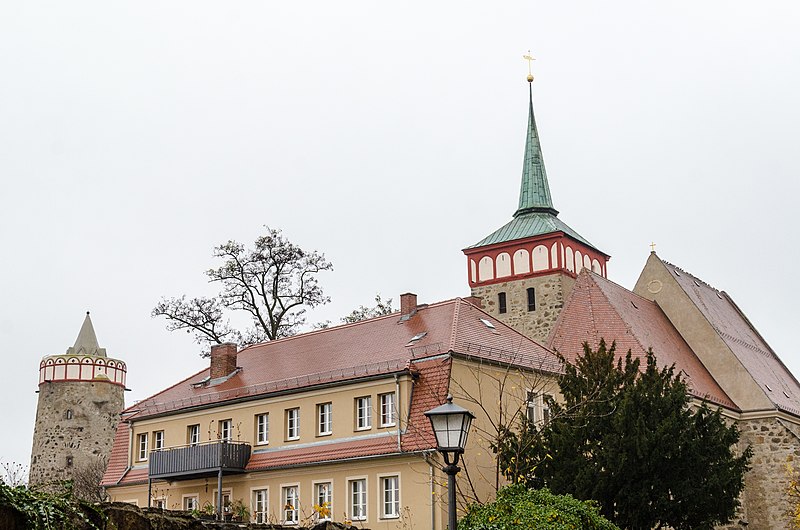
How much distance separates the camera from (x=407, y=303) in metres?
31.6

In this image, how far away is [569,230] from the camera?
153 feet

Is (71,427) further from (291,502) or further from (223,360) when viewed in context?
(291,502)

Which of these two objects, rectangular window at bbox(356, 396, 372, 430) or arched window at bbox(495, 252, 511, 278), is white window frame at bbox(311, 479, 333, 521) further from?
arched window at bbox(495, 252, 511, 278)

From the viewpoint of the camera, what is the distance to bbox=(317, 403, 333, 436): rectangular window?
2883 centimetres

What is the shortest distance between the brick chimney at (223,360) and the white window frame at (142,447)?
2.92 metres

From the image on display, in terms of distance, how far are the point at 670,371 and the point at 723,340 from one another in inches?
548

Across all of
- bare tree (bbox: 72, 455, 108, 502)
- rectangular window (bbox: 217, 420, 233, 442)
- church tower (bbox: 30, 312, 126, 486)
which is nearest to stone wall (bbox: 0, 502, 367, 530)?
rectangular window (bbox: 217, 420, 233, 442)

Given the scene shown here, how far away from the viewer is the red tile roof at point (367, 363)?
87.8ft

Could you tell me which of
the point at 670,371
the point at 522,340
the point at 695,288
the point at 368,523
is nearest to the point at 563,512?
the point at 670,371

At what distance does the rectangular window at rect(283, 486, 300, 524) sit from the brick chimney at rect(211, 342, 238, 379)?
637 centimetres

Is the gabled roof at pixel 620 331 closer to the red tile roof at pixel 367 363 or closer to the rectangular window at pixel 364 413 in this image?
the red tile roof at pixel 367 363

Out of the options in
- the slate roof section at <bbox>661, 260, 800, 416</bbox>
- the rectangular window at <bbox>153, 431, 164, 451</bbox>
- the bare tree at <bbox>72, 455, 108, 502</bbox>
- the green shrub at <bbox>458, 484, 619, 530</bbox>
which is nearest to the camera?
the green shrub at <bbox>458, 484, 619, 530</bbox>

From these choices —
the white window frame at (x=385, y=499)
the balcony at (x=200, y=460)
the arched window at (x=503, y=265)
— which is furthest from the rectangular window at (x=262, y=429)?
the arched window at (x=503, y=265)

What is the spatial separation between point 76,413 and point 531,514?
37.0m
